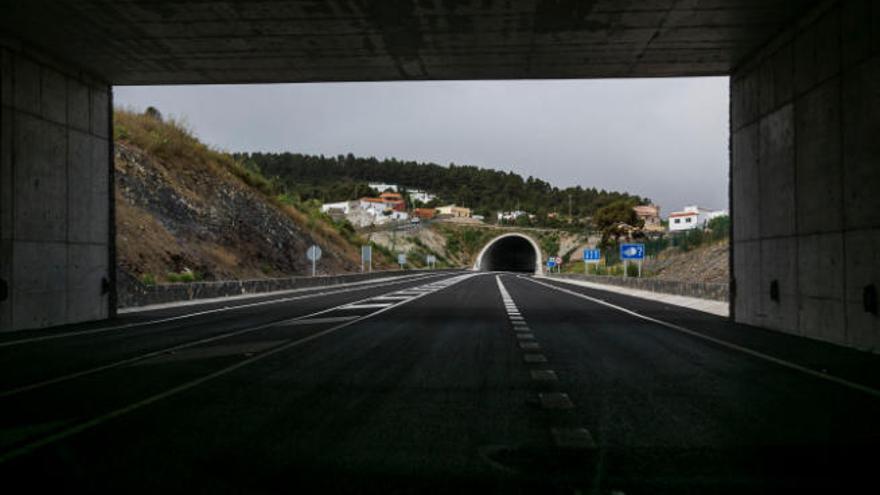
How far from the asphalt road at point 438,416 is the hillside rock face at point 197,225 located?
87.3 ft

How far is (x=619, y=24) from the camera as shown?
14.0 metres

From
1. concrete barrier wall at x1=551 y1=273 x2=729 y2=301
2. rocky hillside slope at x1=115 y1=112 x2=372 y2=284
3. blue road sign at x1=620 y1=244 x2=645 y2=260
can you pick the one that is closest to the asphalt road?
concrete barrier wall at x1=551 y1=273 x2=729 y2=301

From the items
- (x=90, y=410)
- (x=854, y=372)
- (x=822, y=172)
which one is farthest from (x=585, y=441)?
(x=822, y=172)

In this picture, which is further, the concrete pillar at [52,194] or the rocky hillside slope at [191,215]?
the rocky hillside slope at [191,215]

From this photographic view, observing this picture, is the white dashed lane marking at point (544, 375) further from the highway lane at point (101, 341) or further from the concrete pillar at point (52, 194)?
the concrete pillar at point (52, 194)

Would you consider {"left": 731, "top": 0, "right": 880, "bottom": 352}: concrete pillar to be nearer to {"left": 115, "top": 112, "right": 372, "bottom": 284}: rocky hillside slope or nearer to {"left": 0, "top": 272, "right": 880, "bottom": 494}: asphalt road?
{"left": 0, "top": 272, "right": 880, "bottom": 494}: asphalt road

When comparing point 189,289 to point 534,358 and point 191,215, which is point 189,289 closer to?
point 191,215

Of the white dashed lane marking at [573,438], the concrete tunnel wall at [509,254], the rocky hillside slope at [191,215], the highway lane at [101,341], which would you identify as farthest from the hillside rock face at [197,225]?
the concrete tunnel wall at [509,254]

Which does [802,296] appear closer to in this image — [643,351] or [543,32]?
[643,351]

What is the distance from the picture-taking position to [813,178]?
1341 centimetres

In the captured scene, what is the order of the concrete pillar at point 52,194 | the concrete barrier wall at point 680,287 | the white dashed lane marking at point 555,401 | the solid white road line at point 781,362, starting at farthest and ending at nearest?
the concrete barrier wall at point 680,287, the concrete pillar at point 52,194, the solid white road line at point 781,362, the white dashed lane marking at point 555,401

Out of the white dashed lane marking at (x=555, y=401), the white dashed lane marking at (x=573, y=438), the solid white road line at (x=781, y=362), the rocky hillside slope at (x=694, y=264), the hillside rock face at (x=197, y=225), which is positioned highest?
the hillside rock face at (x=197, y=225)

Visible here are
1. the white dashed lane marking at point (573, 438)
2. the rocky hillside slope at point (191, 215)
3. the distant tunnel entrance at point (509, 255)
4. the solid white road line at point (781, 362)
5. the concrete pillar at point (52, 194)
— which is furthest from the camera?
the distant tunnel entrance at point (509, 255)

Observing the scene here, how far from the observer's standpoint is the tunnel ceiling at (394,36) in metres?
13.1
